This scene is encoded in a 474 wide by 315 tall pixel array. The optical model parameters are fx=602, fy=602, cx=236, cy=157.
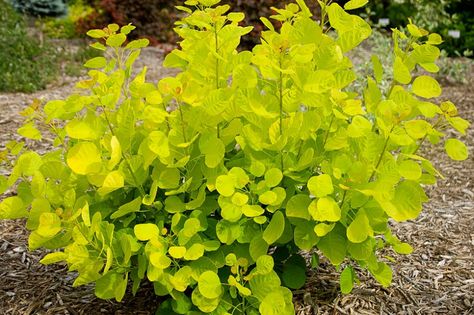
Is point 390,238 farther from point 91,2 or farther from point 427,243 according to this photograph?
point 91,2

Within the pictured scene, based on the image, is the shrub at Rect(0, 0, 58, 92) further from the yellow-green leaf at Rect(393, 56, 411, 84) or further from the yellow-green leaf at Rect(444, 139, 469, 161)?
the yellow-green leaf at Rect(444, 139, 469, 161)

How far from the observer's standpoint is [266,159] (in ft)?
6.04

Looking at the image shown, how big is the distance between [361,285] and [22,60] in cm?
479

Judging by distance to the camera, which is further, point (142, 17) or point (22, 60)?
point (142, 17)

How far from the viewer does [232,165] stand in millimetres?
1951

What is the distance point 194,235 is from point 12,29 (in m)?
5.78

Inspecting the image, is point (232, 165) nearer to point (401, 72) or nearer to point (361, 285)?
point (401, 72)

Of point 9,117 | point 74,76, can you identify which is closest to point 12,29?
point 74,76

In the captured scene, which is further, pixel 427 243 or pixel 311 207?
pixel 427 243

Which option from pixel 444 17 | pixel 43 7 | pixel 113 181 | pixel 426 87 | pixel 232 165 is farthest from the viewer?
pixel 43 7

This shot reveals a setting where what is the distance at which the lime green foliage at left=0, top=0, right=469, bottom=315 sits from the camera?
168 centimetres

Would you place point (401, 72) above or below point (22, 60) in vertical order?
above

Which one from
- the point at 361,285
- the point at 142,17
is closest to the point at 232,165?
the point at 361,285

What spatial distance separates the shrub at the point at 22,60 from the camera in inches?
218
